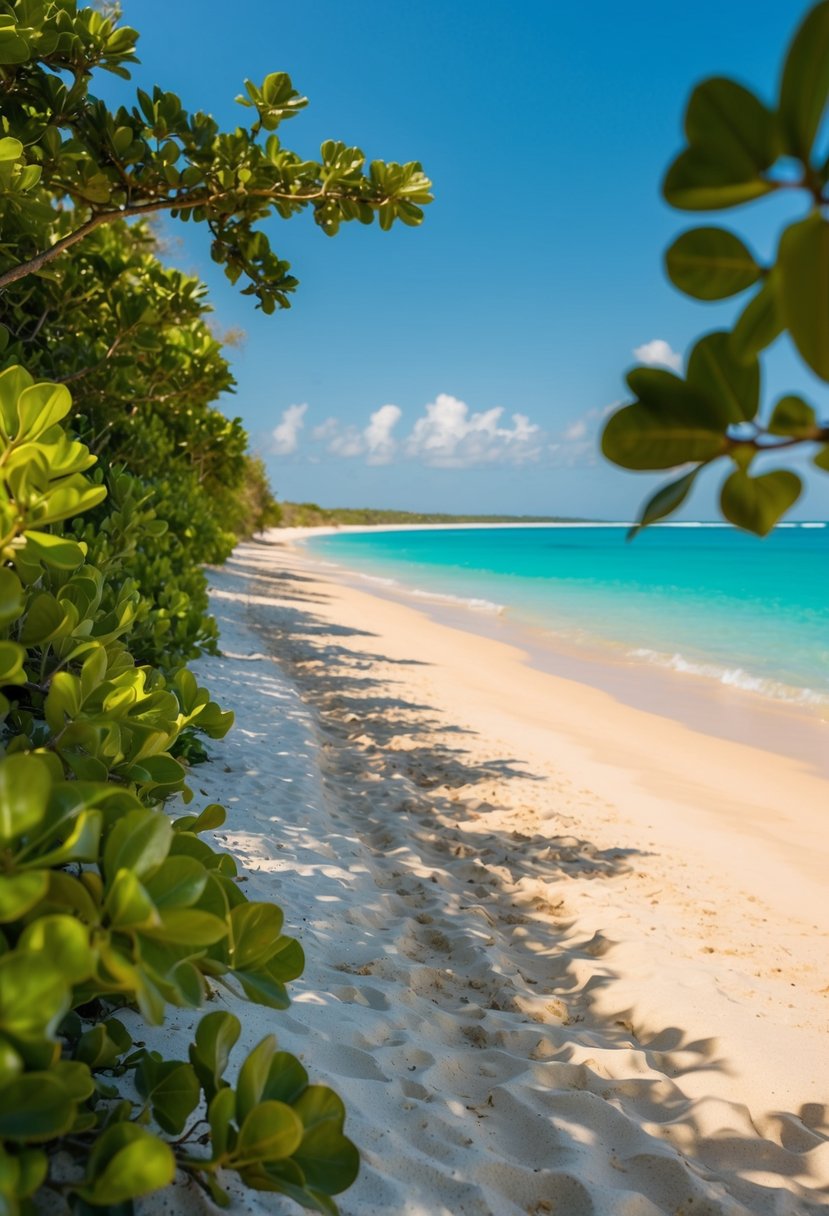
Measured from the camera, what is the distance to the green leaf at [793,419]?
62cm

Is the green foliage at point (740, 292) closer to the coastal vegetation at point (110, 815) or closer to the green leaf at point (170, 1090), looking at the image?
the coastal vegetation at point (110, 815)

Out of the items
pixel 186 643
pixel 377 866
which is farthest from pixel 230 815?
pixel 186 643

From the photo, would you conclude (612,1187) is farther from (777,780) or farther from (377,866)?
(777,780)

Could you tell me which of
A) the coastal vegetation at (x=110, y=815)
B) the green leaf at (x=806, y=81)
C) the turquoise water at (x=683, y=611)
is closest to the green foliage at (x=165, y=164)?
the coastal vegetation at (x=110, y=815)

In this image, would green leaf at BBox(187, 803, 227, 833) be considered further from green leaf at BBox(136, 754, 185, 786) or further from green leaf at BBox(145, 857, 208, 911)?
green leaf at BBox(145, 857, 208, 911)

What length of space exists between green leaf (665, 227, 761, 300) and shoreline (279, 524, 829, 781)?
7743mm

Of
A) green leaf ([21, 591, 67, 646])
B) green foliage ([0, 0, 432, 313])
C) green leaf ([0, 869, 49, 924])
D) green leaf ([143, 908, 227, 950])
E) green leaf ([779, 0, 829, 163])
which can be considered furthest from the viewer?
green foliage ([0, 0, 432, 313])

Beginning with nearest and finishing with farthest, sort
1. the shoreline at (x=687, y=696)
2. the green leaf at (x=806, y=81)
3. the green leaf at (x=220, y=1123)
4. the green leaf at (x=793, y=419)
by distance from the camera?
the green leaf at (x=806, y=81)
the green leaf at (x=793, y=419)
the green leaf at (x=220, y=1123)
the shoreline at (x=687, y=696)

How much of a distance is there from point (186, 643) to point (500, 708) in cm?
478

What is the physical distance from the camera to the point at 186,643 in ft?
16.9

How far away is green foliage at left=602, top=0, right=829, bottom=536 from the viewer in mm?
491

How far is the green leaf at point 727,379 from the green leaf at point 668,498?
0.20 ft

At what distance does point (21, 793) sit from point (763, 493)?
808mm

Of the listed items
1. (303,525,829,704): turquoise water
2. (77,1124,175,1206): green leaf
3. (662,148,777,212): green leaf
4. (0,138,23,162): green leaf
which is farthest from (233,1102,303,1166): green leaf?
(303,525,829,704): turquoise water
